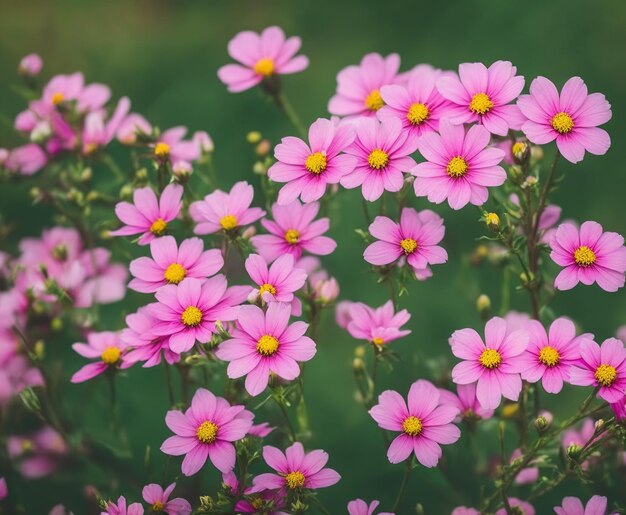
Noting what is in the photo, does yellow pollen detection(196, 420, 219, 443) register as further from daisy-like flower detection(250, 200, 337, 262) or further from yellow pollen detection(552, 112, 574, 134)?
yellow pollen detection(552, 112, 574, 134)

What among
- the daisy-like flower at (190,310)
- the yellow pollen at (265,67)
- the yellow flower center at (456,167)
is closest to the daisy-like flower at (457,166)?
the yellow flower center at (456,167)

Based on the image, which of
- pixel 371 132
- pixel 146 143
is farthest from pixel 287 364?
pixel 146 143

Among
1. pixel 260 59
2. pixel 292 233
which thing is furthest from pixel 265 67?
pixel 292 233

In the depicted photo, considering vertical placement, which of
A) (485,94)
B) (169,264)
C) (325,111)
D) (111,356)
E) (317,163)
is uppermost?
(325,111)

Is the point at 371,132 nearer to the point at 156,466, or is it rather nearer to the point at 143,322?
the point at 143,322

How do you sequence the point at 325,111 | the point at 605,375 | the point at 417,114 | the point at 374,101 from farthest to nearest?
the point at 325,111
the point at 374,101
the point at 417,114
the point at 605,375

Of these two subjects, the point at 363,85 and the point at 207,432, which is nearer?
the point at 207,432

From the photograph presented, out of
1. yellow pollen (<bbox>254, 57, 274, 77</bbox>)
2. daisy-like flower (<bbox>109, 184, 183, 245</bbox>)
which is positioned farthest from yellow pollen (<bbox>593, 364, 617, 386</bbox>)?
yellow pollen (<bbox>254, 57, 274, 77</bbox>)

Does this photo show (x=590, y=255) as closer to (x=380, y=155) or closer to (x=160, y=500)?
(x=380, y=155)
